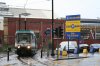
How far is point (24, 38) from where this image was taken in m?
42.1

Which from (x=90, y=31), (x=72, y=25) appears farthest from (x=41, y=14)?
(x=72, y=25)

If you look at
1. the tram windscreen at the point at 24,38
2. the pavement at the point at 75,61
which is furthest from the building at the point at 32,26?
the pavement at the point at 75,61

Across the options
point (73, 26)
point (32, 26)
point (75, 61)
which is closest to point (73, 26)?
point (73, 26)

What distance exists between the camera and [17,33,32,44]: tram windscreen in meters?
41.8

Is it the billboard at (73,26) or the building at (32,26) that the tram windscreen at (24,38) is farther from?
the building at (32,26)

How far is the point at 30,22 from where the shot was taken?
8769 centimetres

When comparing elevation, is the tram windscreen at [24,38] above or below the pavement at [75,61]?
above

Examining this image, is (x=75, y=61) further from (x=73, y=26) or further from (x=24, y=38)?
(x=73, y=26)

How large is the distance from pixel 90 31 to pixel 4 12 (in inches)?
1103

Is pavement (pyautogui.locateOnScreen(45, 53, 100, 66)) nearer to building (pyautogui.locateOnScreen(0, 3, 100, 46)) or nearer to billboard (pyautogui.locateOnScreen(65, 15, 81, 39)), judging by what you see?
billboard (pyautogui.locateOnScreen(65, 15, 81, 39))

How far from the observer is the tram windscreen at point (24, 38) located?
41.8 meters

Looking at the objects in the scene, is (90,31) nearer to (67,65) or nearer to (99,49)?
(99,49)

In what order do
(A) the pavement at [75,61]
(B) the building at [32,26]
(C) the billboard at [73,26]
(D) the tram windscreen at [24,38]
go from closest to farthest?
(A) the pavement at [75,61]
(D) the tram windscreen at [24,38]
(C) the billboard at [73,26]
(B) the building at [32,26]

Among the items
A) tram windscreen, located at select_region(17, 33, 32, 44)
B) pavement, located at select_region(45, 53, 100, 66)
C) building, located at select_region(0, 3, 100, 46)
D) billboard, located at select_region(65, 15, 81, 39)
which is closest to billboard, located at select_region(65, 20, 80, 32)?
billboard, located at select_region(65, 15, 81, 39)
